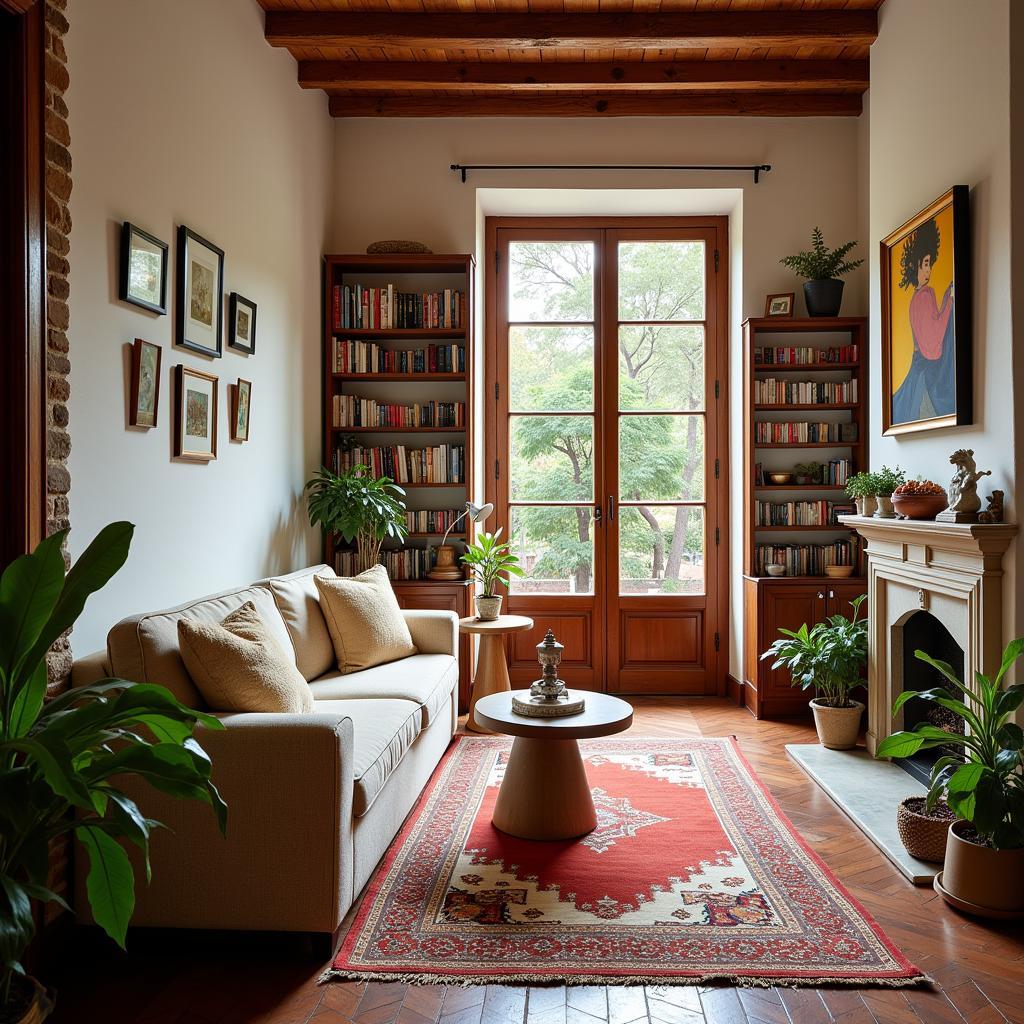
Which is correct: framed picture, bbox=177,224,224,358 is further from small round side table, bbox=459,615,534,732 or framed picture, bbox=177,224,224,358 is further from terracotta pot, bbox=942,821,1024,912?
terracotta pot, bbox=942,821,1024,912

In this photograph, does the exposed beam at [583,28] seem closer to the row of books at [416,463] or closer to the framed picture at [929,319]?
the framed picture at [929,319]

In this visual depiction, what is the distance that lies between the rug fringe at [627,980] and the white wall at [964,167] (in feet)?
4.53

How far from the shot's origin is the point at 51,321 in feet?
8.36

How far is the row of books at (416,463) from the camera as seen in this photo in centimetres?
548

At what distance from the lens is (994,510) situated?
313 centimetres

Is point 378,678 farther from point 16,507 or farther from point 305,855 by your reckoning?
point 16,507

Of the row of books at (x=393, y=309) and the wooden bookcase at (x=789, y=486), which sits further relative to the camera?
the row of books at (x=393, y=309)

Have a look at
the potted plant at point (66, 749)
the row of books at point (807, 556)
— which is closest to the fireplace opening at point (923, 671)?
the row of books at point (807, 556)

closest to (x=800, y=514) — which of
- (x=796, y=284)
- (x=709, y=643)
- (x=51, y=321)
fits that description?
(x=709, y=643)

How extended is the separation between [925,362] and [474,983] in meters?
3.07

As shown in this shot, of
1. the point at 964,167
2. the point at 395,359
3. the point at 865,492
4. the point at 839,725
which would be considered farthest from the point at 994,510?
the point at 395,359

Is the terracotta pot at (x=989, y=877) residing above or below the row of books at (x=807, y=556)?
below

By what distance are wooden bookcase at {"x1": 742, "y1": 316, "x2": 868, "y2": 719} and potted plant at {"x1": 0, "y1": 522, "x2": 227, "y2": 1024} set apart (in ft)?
13.5

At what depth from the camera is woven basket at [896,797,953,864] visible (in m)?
3.05
